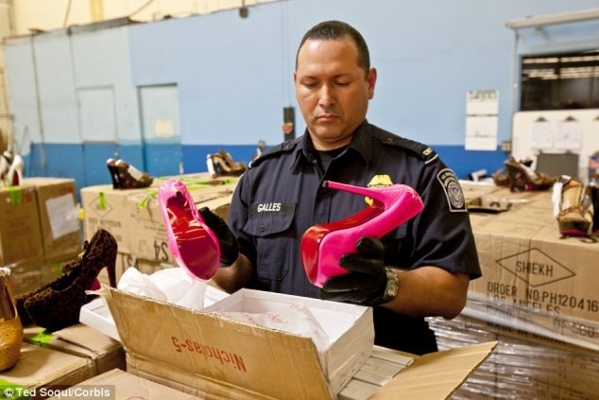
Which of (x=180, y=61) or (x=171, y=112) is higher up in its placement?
(x=180, y=61)

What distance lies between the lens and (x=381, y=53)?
3.80m

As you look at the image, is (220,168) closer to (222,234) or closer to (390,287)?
(222,234)

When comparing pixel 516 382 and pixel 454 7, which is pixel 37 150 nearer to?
pixel 454 7

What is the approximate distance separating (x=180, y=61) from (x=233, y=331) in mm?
4655

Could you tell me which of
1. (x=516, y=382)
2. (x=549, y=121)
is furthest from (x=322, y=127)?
(x=549, y=121)

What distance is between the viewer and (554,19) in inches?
115

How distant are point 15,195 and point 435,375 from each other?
1978 millimetres

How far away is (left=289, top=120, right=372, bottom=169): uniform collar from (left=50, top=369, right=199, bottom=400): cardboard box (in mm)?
668

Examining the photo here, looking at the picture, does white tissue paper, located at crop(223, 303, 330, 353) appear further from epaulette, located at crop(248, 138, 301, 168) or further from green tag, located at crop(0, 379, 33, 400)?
epaulette, located at crop(248, 138, 301, 168)

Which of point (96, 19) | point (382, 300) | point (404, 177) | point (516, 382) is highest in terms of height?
point (96, 19)

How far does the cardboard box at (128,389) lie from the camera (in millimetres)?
821

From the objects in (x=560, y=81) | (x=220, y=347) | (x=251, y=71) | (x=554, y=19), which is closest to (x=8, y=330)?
(x=220, y=347)

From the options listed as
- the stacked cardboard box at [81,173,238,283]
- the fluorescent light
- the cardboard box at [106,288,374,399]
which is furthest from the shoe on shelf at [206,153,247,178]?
the fluorescent light

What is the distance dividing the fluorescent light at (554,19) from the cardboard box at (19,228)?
288 cm
